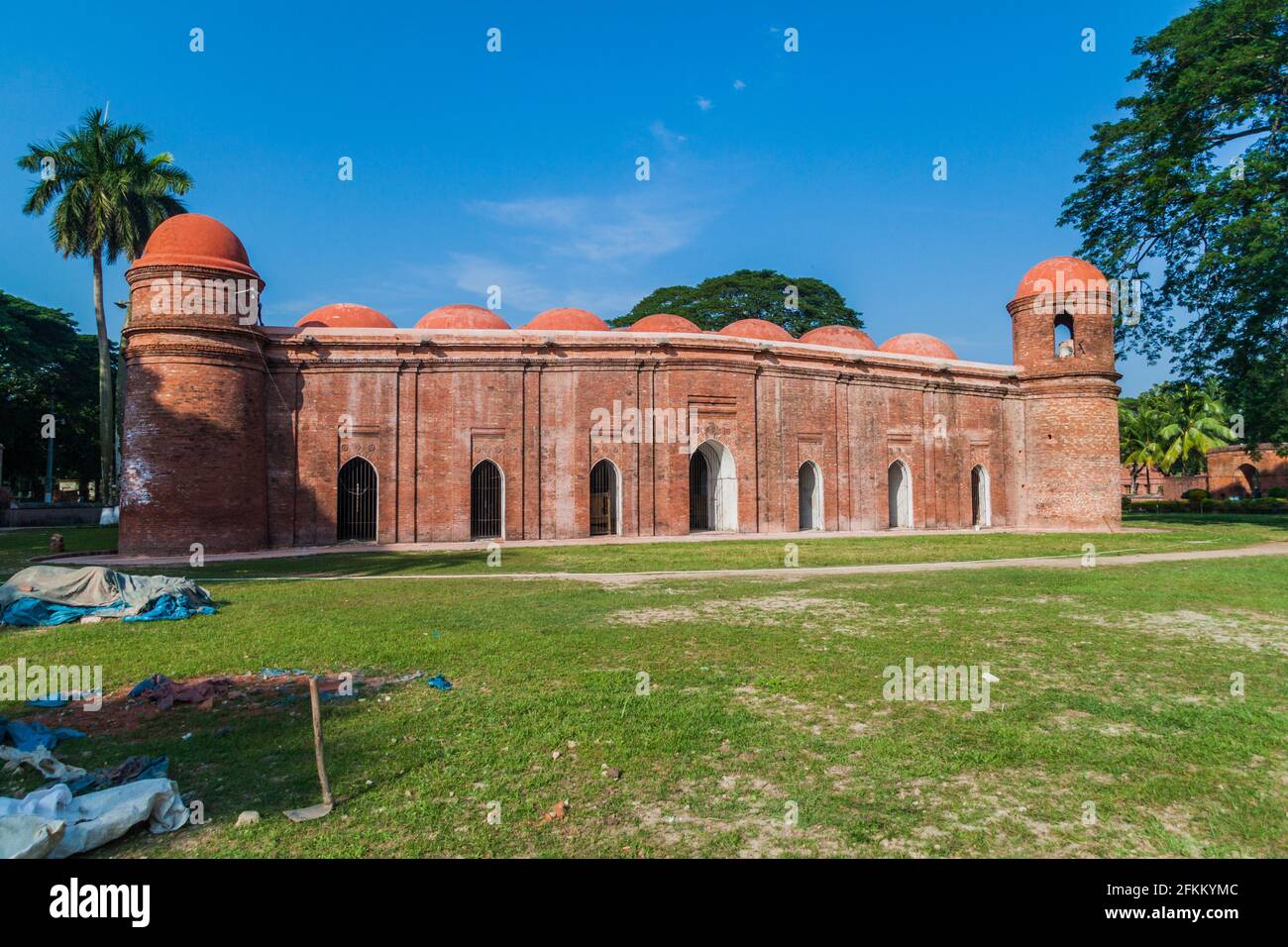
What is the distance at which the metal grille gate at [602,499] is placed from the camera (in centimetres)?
2347

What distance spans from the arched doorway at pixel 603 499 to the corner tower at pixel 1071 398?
17.2 metres

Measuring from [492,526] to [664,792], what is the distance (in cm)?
1945

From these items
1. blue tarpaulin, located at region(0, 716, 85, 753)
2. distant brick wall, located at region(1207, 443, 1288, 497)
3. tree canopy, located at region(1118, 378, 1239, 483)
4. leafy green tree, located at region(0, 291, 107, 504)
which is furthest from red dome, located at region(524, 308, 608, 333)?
distant brick wall, located at region(1207, 443, 1288, 497)

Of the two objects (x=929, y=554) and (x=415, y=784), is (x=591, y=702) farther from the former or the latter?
(x=929, y=554)

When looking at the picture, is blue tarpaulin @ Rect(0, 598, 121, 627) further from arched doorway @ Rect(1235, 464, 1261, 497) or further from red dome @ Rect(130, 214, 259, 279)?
arched doorway @ Rect(1235, 464, 1261, 497)

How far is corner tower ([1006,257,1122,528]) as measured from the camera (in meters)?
26.5

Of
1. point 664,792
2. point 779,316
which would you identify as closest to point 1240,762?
point 664,792

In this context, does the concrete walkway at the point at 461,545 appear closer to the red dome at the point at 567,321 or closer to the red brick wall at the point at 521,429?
the red brick wall at the point at 521,429

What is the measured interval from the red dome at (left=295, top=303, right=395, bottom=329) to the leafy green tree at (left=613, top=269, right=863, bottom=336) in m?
26.4

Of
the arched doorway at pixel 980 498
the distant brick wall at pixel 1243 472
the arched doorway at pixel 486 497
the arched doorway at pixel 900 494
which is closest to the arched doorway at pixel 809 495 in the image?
the arched doorway at pixel 900 494

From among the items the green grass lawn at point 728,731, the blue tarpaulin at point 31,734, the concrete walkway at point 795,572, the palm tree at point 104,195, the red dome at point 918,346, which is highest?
the palm tree at point 104,195

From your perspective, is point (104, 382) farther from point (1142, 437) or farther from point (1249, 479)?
point (1249, 479)

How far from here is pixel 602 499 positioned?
78.1 ft

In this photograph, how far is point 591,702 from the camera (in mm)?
5504
